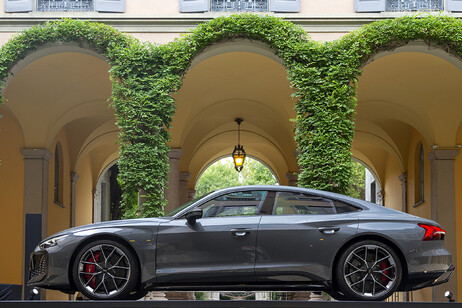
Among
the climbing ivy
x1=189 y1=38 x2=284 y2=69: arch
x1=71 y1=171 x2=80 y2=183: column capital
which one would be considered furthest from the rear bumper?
x1=71 y1=171 x2=80 y2=183: column capital

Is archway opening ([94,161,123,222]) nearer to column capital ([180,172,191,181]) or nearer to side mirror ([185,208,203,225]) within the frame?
column capital ([180,172,191,181])

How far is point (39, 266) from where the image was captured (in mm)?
8242

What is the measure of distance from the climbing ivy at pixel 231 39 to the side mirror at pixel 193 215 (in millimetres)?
4483

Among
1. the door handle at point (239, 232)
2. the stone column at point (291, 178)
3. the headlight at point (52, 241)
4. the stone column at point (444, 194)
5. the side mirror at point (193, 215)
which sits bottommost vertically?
the headlight at point (52, 241)

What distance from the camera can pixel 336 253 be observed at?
8.09m

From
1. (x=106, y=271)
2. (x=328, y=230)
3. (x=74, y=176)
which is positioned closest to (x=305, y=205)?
(x=328, y=230)

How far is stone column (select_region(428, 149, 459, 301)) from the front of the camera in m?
17.3

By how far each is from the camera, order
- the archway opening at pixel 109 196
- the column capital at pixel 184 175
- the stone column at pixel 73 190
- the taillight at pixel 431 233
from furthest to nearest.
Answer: the archway opening at pixel 109 196 < the column capital at pixel 184 175 < the stone column at pixel 73 190 < the taillight at pixel 431 233

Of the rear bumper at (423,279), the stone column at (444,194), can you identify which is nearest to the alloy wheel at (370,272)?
the rear bumper at (423,279)

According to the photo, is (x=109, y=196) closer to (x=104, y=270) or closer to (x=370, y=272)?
(x=104, y=270)

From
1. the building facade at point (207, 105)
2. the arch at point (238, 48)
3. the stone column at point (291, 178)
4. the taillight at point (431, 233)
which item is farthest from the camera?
the stone column at point (291, 178)

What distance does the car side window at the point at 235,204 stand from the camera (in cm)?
843

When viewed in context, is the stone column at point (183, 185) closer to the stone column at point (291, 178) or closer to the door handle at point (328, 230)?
the stone column at point (291, 178)

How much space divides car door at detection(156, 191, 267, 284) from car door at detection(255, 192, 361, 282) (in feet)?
0.45
